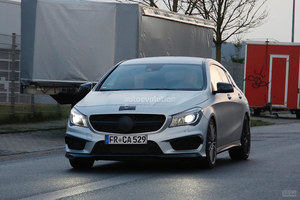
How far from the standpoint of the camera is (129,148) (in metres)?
10.2

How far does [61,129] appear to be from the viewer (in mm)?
20875

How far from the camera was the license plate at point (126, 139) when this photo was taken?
10203 mm

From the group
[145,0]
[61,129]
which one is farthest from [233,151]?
[145,0]

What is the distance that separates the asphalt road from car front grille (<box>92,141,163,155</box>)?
A: 282 millimetres

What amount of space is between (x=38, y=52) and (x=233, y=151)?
7323 millimetres

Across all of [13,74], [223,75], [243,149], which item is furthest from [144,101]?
[13,74]

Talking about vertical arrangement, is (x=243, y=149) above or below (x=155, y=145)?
below

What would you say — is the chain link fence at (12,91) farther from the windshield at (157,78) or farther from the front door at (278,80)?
the front door at (278,80)

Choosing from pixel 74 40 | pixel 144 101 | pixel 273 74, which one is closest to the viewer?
pixel 144 101

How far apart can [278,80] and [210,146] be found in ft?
77.3

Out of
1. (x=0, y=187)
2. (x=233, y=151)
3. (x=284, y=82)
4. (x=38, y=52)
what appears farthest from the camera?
(x=284, y=82)

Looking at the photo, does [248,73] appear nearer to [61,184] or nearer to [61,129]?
[61,129]

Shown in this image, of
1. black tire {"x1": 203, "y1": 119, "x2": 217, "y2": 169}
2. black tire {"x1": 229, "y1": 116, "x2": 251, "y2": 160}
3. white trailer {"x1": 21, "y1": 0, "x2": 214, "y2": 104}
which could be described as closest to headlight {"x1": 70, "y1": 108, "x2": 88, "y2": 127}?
black tire {"x1": 203, "y1": 119, "x2": 217, "y2": 169}

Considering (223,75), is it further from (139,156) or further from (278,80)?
(278,80)
